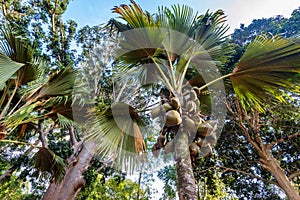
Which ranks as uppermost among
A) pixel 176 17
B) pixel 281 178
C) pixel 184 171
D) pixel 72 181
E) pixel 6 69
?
pixel 176 17

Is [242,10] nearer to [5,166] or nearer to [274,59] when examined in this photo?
[274,59]

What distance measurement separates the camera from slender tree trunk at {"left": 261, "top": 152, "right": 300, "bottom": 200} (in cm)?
494

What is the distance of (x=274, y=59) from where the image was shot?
221cm

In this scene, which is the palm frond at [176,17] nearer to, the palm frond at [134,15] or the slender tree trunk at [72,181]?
the palm frond at [134,15]

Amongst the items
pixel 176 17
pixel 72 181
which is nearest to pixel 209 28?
pixel 176 17

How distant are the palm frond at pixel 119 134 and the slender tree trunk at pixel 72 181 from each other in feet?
7.53

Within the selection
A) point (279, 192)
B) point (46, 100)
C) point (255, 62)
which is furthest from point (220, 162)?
point (46, 100)

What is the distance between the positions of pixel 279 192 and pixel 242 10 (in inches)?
265

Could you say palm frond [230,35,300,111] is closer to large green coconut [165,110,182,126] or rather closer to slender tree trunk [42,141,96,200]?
large green coconut [165,110,182,126]

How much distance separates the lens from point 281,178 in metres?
5.17

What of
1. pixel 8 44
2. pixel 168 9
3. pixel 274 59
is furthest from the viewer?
pixel 8 44

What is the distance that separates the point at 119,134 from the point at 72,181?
11.7ft

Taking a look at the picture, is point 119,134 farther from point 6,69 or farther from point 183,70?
point 6,69

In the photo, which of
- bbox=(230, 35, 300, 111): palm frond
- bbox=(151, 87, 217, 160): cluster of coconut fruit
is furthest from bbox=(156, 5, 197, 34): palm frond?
bbox=(151, 87, 217, 160): cluster of coconut fruit
